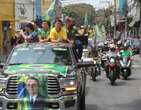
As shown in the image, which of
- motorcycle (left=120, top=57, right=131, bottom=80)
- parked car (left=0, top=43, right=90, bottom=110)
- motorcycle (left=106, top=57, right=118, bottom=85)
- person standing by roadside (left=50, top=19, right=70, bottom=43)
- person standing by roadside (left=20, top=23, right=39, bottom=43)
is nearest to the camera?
parked car (left=0, top=43, right=90, bottom=110)

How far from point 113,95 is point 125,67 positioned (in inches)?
250

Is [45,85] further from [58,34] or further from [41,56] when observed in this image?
[58,34]

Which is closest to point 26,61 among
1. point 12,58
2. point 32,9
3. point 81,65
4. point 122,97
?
point 12,58

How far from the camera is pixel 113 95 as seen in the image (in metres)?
17.6

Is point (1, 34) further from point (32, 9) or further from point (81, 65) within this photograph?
point (81, 65)

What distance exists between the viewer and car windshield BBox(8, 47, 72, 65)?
1237cm

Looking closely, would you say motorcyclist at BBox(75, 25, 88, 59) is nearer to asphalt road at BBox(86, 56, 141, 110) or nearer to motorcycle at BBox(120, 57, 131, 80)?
asphalt road at BBox(86, 56, 141, 110)

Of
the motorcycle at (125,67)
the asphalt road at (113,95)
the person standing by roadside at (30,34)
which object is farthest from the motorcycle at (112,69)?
the person standing by roadside at (30,34)

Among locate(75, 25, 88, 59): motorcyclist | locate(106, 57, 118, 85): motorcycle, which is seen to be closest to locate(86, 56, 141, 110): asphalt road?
locate(106, 57, 118, 85): motorcycle

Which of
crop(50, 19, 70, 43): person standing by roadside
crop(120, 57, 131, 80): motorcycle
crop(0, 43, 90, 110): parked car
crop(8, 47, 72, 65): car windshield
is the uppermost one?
crop(50, 19, 70, 43): person standing by roadside

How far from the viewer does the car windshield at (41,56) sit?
1237cm

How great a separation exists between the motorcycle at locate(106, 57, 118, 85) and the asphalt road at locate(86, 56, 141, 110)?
29cm

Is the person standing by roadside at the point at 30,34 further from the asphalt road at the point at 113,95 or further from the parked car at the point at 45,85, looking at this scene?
the parked car at the point at 45,85

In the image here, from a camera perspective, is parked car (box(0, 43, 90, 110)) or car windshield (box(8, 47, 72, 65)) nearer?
parked car (box(0, 43, 90, 110))
